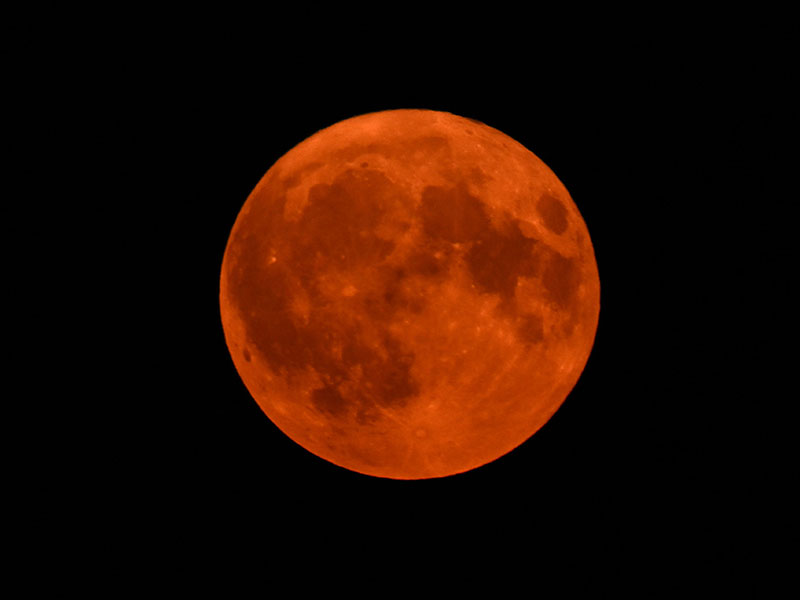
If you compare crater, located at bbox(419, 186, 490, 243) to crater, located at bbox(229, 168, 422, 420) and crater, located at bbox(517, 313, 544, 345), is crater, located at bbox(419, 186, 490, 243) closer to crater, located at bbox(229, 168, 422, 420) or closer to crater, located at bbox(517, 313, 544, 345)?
crater, located at bbox(229, 168, 422, 420)

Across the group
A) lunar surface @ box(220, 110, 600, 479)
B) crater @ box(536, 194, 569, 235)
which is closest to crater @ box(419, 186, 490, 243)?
lunar surface @ box(220, 110, 600, 479)

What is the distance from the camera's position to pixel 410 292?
109 inches

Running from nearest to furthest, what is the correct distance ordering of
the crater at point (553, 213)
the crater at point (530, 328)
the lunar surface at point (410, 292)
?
1. the lunar surface at point (410, 292)
2. the crater at point (530, 328)
3. the crater at point (553, 213)

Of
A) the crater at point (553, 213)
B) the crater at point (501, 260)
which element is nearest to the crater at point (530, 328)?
the crater at point (501, 260)

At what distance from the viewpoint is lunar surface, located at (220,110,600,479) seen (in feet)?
9.17

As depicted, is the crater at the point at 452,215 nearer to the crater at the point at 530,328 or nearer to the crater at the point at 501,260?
the crater at the point at 501,260

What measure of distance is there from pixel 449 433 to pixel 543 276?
102 cm

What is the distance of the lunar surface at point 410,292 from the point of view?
2.79 metres

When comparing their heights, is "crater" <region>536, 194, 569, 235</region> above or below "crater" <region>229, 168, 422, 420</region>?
above

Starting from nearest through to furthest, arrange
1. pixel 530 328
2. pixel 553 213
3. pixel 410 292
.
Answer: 1. pixel 410 292
2. pixel 530 328
3. pixel 553 213

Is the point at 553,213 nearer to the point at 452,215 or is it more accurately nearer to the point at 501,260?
the point at 501,260

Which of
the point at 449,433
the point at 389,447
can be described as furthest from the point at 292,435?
the point at 449,433

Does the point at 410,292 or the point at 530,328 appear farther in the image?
the point at 530,328

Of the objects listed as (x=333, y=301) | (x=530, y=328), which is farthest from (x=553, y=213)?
(x=333, y=301)
